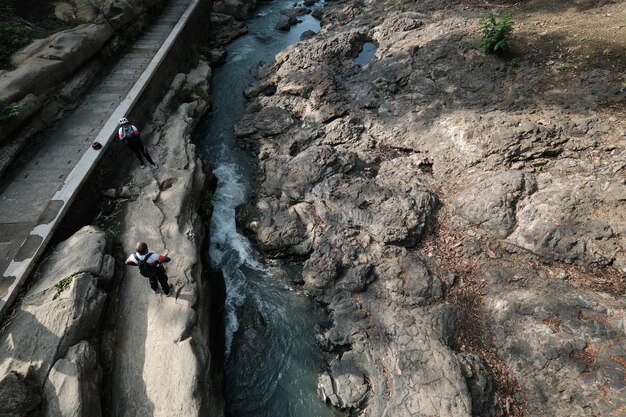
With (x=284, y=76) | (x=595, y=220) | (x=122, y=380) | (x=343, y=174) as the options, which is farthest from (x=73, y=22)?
(x=595, y=220)

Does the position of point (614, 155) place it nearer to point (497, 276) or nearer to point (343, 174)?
point (497, 276)

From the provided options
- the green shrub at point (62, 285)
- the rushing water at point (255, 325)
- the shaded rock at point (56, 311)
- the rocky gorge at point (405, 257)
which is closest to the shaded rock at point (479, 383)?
the rocky gorge at point (405, 257)

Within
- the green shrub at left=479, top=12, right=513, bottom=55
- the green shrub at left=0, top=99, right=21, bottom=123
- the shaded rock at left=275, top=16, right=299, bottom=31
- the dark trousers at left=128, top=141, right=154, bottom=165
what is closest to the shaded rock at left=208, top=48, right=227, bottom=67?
the shaded rock at left=275, top=16, right=299, bottom=31

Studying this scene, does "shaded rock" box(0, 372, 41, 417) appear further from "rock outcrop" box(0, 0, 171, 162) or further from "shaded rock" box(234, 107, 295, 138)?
"shaded rock" box(234, 107, 295, 138)

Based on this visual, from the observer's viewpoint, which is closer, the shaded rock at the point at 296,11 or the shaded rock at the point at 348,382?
the shaded rock at the point at 348,382

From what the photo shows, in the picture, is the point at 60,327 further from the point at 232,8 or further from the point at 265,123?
the point at 232,8

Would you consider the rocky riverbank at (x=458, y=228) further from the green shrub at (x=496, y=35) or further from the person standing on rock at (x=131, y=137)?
the person standing on rock at (x=131, y=137)

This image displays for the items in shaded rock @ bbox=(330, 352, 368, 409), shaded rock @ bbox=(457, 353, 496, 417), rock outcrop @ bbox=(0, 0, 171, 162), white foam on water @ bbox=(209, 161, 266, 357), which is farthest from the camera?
rock outcrop @ bbox=(0, 0, 171, 162)

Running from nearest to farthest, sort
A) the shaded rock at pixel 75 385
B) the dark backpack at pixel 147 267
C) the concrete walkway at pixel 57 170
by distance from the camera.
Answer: the shaded rock at pixel 75 385 < the dark backpack at pixel 147 267 < the concrete walkway at pixel 57 170
